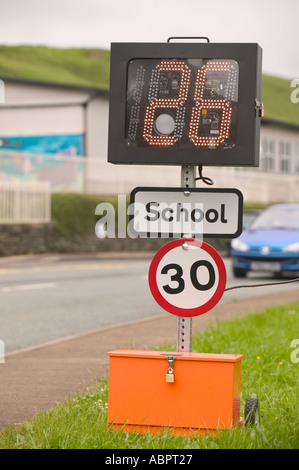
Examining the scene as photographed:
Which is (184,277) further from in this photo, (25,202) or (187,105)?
(25,202)

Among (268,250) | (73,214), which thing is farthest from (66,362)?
(73,214)

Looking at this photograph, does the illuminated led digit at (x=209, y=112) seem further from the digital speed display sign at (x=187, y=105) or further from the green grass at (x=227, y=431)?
the green grass at (x=227, y=431)

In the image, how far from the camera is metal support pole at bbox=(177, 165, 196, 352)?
19.1 ft

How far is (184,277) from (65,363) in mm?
3859

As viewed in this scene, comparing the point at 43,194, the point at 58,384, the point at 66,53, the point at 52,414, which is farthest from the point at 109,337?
the point at 66,53

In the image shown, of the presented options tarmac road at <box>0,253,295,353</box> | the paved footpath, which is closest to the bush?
tarmac road at <box>0,253,295,353</box>

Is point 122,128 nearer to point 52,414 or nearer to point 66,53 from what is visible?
point 52,414

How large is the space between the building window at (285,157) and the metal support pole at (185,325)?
56.1 m

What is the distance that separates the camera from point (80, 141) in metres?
44.0

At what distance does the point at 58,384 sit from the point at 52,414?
1885 millimetres

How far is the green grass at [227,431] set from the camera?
5.10 m

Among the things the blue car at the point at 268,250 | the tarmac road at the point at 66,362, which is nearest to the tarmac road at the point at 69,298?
the blue car at the point at 268,250

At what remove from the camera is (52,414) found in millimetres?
6207

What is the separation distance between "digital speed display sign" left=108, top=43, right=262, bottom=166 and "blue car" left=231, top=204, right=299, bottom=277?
14.9 metres
